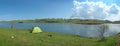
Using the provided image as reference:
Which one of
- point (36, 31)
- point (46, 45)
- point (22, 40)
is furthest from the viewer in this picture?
point (36, 31)

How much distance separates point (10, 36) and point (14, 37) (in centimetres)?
76

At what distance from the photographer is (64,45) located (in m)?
41.5

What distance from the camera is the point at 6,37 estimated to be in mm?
43219

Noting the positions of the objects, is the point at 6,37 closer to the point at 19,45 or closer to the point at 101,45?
the point at 19,45

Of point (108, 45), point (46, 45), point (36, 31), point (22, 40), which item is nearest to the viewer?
point (108, 45)

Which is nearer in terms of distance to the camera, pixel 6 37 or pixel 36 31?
pixel 6 37

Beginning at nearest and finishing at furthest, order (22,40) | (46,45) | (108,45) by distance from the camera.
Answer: (108,45) < (46,45) < (22,40)

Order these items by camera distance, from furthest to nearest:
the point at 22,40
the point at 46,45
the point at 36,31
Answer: the point at 36,31, the point at 22,40, the point at 46,45

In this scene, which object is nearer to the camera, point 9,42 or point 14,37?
point 9,42

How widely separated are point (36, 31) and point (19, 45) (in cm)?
2073

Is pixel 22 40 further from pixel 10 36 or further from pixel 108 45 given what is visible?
pixel 108 45

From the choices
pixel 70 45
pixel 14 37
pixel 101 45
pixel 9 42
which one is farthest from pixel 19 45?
pixel 101 45

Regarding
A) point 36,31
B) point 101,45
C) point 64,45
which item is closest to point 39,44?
point 64,45

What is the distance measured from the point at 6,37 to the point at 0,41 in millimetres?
2620
